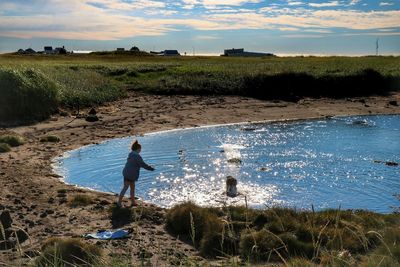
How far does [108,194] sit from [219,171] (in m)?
4.49

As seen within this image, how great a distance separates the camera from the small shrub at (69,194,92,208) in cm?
1351

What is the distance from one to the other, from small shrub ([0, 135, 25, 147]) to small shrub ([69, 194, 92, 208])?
925 centimetres

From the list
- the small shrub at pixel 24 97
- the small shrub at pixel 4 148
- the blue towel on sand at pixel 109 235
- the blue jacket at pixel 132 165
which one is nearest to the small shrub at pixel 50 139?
the small shrub at pixel 4 148

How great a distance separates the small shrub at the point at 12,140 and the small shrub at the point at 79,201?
9.25 metres

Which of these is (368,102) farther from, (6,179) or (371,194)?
(6,179)

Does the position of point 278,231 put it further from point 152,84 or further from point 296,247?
point 152,84

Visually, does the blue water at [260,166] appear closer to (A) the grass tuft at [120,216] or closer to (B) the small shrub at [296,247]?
(A) the grass tuft at [120,216]

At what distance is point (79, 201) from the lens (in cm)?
1362

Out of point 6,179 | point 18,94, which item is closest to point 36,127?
point 18,94

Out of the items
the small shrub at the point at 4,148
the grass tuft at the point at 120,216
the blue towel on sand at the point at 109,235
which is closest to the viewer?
the blue towel on sand at the point at 109,235

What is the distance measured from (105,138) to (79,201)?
460 inches

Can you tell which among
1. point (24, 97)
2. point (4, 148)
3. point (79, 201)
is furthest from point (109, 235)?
point (24, 97)

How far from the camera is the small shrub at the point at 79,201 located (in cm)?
1351

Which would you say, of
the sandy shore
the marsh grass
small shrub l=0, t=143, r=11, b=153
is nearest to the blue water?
the sandy shore
